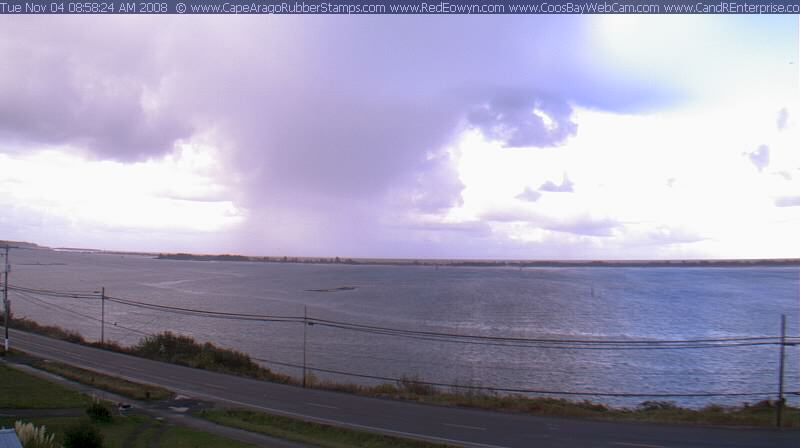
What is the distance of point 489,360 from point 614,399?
11.9 meters

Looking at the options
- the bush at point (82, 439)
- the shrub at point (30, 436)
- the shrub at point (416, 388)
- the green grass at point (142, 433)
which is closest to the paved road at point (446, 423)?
the shrub at point (416, 388)

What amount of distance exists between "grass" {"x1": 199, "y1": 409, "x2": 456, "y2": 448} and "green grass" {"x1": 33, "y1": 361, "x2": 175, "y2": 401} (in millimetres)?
3959

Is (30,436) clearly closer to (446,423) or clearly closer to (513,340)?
(446,423)

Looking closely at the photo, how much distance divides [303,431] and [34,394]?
Result: 34.1 feet

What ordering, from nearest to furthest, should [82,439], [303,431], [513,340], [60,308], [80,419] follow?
1. [82,439]
2. [80,419]
3. [303,431]
4. [513,340]
5. [60,308]

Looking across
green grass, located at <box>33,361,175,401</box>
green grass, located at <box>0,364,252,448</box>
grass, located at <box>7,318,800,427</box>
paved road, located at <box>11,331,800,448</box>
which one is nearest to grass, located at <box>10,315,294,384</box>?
grass, located at <box>7,318,800,427</box>

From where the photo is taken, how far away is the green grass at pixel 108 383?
23.1 m

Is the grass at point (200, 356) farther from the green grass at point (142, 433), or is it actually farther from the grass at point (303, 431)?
the green grass at point (142, 433)

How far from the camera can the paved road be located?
17609 mm

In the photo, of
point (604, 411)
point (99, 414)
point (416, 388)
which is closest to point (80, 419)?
point (99, 414)

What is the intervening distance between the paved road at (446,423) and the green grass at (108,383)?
1.38m

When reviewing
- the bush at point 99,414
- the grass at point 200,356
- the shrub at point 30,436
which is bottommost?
the grass at point 200,356

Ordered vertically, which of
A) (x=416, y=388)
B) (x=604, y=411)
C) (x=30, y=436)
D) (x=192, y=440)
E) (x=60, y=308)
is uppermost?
(x=30, y=436)

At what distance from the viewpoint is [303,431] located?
18.6m
